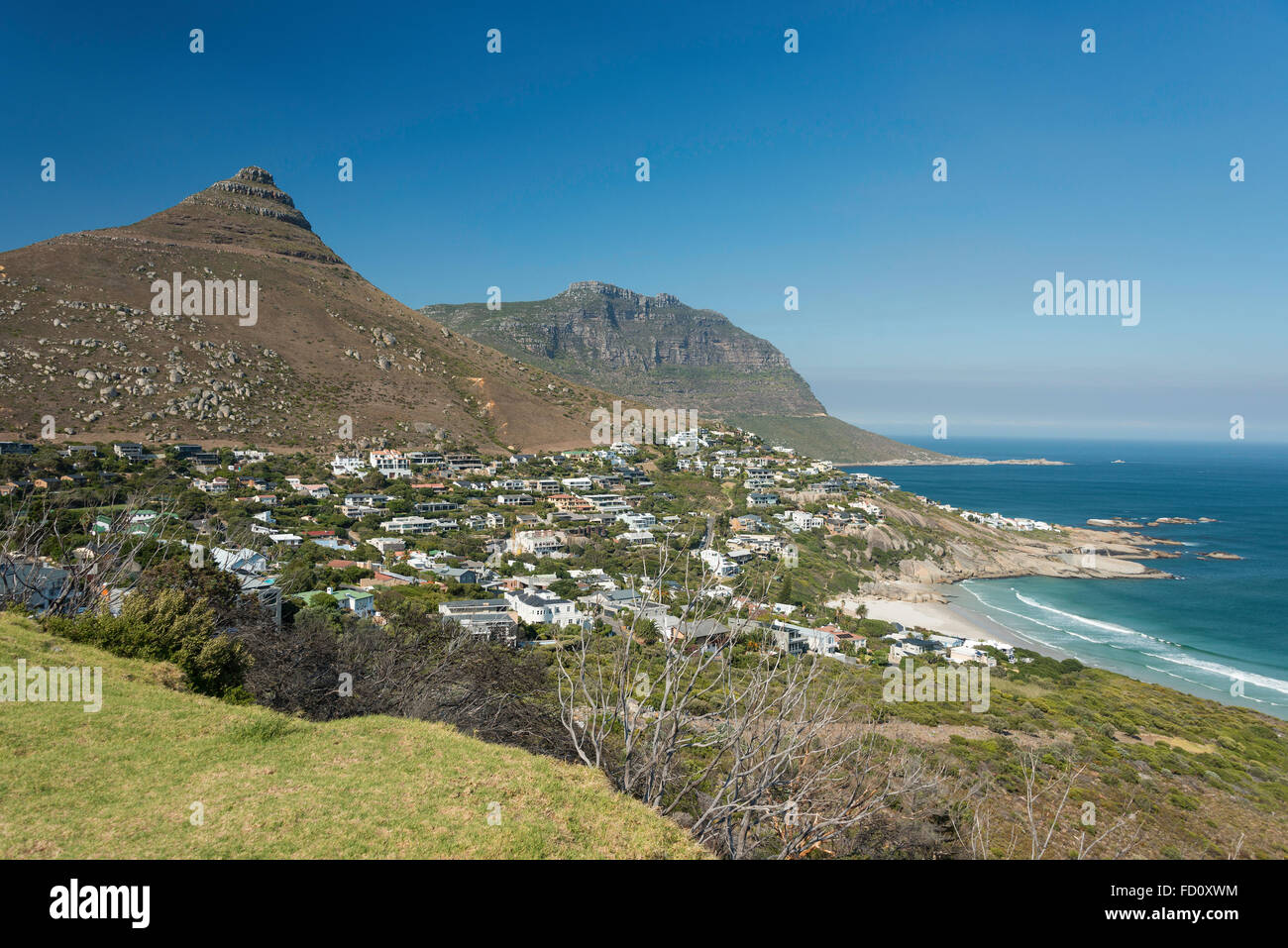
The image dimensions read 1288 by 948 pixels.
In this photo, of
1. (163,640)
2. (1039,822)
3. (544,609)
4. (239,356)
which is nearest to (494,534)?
(544,609)

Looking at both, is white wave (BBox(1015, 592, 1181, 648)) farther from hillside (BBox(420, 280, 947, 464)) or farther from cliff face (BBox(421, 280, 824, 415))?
cliff face (BBox(421, 280, 824, 415))

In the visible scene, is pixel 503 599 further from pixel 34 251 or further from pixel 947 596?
pixel 34 251

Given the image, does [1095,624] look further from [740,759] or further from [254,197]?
[254,197]

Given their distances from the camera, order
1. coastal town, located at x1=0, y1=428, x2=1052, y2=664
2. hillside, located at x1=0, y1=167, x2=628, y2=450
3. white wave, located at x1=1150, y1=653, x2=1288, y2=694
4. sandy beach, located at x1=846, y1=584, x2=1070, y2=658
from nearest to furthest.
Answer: coastal town, located at x1=0, y1=428, x2=1052, y2=664
white wave, located at x1=1150, y1=653, x2=1288, y2=694
sandy beach, located at x1=846, y1=584, x2=1070, y2=658
hillside, located at x1=0, y1=167, x2=628, y2=450

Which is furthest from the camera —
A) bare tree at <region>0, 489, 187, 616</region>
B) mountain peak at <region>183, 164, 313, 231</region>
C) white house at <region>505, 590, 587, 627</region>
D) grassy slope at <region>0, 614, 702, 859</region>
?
mountain peak at <region>183, 164, 313, 231</region>

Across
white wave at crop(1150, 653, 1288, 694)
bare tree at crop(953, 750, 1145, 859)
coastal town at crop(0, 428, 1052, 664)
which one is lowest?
white wave at crop(1150, 653, 1288, 694)

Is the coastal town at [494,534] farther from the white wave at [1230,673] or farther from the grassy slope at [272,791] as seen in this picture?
the white wave at [1230,673]

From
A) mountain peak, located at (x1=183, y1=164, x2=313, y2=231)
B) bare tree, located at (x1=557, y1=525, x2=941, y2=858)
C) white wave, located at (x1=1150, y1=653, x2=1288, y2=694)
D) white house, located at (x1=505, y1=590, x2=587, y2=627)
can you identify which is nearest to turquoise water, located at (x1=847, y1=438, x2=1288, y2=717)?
white wave, located at (x1=1150, y1=653, x2=1288, y2=694)
